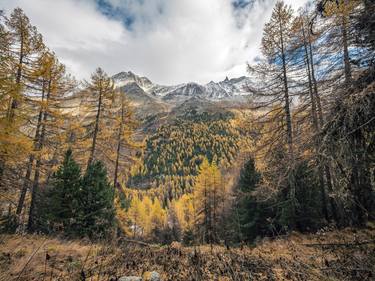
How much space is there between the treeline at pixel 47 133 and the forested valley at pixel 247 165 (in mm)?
77

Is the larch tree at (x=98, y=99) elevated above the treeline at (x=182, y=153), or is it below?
below

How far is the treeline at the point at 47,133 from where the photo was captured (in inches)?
410

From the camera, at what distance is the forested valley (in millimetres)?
3758

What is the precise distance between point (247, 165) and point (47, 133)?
15760mm

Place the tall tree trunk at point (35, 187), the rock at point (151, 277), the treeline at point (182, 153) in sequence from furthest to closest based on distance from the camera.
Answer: the treeline at point (182, 153) < the tall tree trunk at point (35, 187) < the rock at point (151, 277)

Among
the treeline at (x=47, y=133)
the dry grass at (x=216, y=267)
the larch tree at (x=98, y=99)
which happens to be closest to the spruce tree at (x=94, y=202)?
the treeline at (x=47, y=133)

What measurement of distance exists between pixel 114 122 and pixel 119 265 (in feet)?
48.4

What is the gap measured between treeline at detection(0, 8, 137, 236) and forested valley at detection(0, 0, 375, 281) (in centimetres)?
8

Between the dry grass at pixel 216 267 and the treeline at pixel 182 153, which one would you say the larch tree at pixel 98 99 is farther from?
the treeline at pixel 182 153

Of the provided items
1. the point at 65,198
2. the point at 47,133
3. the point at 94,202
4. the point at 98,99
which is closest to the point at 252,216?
the point at 94,202

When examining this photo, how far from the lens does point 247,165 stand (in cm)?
2095

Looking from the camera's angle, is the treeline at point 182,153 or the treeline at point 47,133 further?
the treeline at point 182,153

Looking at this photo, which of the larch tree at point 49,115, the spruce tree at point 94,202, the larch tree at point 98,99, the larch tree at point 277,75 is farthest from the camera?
the larch tree at point 98,99

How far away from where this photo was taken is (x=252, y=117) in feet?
40.5
